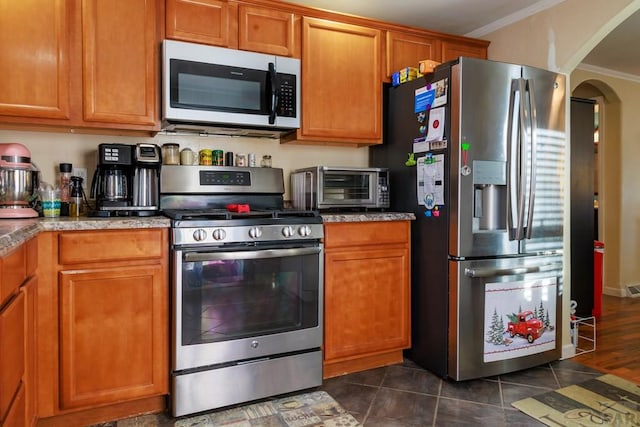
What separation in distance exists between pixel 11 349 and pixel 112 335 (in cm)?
61

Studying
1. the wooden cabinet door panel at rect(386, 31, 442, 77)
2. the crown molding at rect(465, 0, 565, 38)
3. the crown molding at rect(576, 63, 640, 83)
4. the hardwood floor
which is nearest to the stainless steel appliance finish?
the wooden cabinet door panel at rect(386, 31, 442, 77)

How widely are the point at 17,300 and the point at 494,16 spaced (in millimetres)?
3267

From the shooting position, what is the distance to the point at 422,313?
267 centimetres

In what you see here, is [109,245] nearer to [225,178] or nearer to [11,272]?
[11,272]

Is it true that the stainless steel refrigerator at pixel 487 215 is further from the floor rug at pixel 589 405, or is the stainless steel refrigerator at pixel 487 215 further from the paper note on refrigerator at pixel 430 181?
the floor rug at pixel 589 405

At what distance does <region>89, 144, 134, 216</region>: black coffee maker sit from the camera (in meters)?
2.19

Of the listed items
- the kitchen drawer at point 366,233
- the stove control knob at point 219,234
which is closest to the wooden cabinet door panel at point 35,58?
the stove control knob at point 219,234

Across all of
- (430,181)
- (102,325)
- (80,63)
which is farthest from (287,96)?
(102,325)

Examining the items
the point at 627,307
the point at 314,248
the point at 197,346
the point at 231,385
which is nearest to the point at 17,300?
the point at 197,346

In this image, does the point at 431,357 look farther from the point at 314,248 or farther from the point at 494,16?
the point at 494,16

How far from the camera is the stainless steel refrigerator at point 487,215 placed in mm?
2369

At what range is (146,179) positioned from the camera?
2.31 meters

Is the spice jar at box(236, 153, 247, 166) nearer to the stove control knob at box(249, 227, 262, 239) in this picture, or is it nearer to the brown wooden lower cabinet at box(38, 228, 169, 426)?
the stove control knob at box(249, 227, 262, 239)

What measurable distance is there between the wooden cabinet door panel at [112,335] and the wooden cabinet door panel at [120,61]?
86cm
